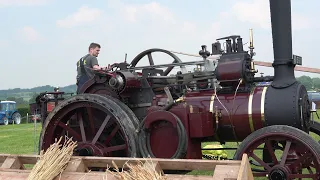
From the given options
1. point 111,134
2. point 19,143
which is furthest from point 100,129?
point 19,143

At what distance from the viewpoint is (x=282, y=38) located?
4375mm

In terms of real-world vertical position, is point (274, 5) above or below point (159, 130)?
above

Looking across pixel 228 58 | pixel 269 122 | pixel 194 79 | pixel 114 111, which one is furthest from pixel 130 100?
pixel 269 122

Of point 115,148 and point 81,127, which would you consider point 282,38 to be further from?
point 81,127

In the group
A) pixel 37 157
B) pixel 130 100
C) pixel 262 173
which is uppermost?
pixel 130 100

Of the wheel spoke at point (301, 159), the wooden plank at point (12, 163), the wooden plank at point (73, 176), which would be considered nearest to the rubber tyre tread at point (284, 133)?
the wheel spoke at point (301, 159)

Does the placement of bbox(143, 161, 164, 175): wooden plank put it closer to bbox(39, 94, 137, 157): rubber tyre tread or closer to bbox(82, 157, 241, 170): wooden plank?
bbox(82, 157, 241, 170): wooden plank

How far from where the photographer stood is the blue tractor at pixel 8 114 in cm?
3347

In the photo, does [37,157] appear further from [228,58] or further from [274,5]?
[274,5]

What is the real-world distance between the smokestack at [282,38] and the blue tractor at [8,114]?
32036 millimetres

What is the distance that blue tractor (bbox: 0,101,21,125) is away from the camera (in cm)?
3347

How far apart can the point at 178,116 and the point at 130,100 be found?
3.24 ft

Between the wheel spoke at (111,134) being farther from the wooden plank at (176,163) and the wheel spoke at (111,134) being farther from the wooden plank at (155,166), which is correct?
the wooden plank at (155,166)

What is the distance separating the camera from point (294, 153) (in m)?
4.16
